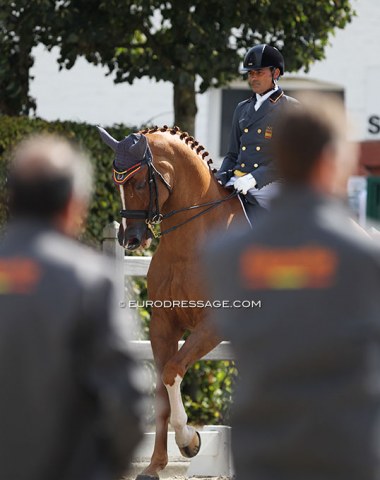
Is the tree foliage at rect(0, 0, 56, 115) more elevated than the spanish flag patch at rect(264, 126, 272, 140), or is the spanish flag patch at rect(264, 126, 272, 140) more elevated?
the tree foliage at rect(0, 0, 56, 115)

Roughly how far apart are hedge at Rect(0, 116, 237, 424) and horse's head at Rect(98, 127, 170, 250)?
2530 mm

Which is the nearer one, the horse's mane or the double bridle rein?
the double bridle rein

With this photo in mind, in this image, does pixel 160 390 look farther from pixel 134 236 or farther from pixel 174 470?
pixel 174 470

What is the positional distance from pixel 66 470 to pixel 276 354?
22.9 inches

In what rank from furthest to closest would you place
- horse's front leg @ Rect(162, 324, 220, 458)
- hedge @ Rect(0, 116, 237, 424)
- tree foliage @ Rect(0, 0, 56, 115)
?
tree foliage @ Rect(0, 0, 56, 115) < hedge @ Rect(0, 116, 237, 424) < horse's front leg @ Rect(162, 324, 220, 458)

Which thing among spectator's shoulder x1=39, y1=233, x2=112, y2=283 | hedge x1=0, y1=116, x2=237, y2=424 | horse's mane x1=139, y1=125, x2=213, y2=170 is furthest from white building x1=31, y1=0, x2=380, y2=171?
spectator's shoulder x1=39, y1=233, x2=112, y2=283

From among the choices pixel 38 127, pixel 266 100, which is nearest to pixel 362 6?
pixel 38 127

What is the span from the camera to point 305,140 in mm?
3520

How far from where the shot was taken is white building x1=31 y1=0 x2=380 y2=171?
655 inches

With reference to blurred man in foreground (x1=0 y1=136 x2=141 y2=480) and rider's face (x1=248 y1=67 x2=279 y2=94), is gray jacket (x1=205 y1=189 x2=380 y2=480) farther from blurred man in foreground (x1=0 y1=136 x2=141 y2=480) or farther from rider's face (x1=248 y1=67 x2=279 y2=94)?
rider's face (x1=248 y1=67 x2=279 y2=94)

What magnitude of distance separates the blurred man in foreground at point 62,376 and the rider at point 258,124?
15.8 ft

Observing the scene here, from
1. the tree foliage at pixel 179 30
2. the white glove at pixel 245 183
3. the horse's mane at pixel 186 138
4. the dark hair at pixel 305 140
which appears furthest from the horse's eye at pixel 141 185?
the dark hair at pixel 305 140

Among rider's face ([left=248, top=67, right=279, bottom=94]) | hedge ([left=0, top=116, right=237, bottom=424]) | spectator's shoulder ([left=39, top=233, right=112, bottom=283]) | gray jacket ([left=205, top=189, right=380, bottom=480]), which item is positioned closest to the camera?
gray jacket ([left=205, top=189, right=380, bottom=480])

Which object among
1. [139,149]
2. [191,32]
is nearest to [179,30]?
[191,32]
